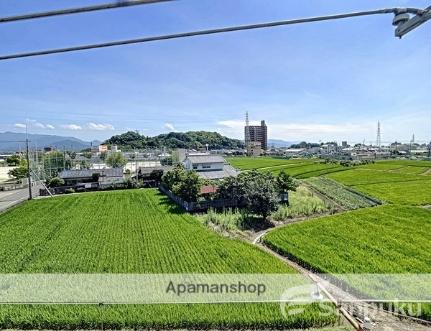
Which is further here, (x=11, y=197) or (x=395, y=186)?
(x=395, y=186)

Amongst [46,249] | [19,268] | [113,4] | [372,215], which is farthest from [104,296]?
[372,215]

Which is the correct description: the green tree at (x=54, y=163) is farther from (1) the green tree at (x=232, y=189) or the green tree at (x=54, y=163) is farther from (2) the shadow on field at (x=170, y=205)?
(1) the green tree at (x=232, y=189)

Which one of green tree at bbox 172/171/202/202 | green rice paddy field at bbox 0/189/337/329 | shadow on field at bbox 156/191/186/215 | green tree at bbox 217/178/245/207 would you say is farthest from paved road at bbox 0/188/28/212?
green tree at bbox 217/178/245/207

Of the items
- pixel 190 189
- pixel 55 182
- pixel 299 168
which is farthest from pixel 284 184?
pixel 299 168

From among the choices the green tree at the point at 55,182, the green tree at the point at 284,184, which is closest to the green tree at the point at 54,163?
the green tree at the point at 55,182

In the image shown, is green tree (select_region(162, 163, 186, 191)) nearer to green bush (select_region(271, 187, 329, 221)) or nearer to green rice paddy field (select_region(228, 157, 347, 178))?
green bush (select_region(271, 187, 329, 221))

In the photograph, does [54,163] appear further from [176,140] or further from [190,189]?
[176,140]

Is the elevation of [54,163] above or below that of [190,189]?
above
